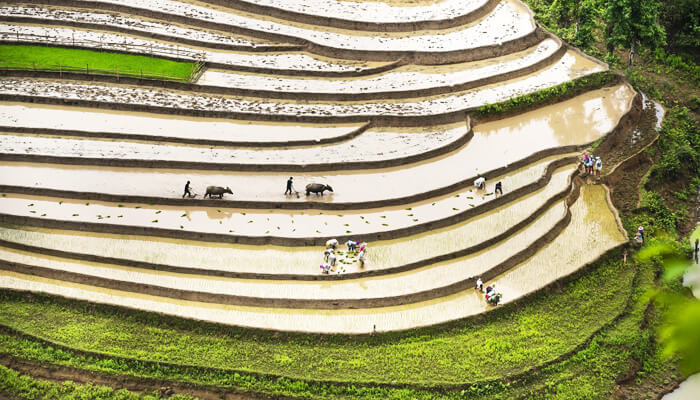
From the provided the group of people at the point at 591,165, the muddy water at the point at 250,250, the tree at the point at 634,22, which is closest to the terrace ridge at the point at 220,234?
the muddy water at the point at 250,250

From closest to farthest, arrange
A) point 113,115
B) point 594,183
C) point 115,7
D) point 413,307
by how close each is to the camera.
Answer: point 413,307 < point 594,183 < point 113,115 < point 115,7

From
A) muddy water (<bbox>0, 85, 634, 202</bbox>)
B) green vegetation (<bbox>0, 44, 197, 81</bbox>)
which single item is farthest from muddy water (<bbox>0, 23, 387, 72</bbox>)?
muddy water (<bbox>0, 85, 634, 202</bbox>)

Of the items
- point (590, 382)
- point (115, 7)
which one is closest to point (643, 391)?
point (590, 382)

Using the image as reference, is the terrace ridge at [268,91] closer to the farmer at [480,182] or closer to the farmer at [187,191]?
the farmer at [480,182]

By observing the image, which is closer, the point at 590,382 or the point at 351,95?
the point at 590,382

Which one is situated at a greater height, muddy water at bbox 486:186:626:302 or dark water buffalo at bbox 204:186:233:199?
dark water buffalo at bbox 204:186:233:199

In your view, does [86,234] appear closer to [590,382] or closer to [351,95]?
[351,95]

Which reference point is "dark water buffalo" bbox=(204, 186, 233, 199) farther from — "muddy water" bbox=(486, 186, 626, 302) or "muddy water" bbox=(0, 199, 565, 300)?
"muddy water" bbox=(486, 186, 626, 302)
